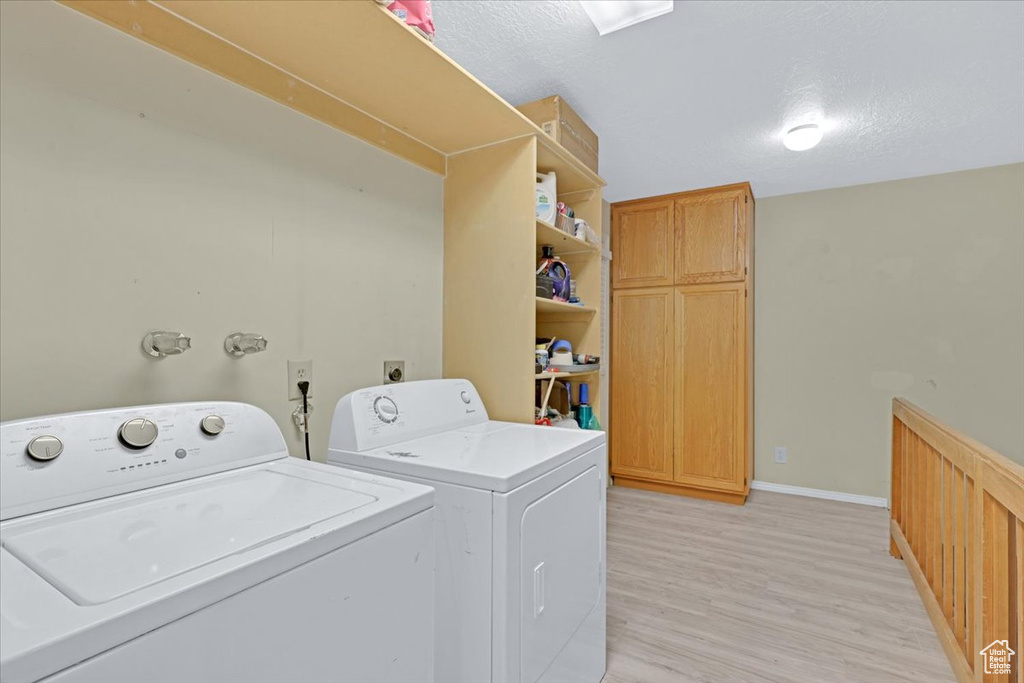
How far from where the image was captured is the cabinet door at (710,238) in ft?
11.4

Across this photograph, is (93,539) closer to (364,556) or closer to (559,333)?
(364,556)

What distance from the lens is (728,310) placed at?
3504 mm

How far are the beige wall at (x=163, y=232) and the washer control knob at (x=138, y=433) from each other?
6.4 inches

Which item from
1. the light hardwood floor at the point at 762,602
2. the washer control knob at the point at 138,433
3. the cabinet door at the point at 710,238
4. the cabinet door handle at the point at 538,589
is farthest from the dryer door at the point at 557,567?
the cabinet door at the point at 710,238

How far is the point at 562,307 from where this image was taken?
2229 millimetres

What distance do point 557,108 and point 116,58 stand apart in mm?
1560

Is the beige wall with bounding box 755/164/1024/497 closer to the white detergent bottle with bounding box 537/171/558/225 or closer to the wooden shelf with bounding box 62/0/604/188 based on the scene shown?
the white detergent bottle with bounding box 537/171/558/225

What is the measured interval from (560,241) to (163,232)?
1590 millimetres

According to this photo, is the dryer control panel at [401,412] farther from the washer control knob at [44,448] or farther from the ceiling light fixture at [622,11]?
the ceiling light fixture at [622,11]

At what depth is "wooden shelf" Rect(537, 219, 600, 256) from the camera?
209cm

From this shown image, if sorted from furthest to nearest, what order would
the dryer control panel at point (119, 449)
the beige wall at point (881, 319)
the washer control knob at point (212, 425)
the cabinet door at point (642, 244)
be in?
the cabinet door at point (642, 244)
the beige wall at point (881, 319)
the washer control knob at point (212, 425)
the dryer control panel at point (119, 449)

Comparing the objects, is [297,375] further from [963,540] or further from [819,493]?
[819,493]

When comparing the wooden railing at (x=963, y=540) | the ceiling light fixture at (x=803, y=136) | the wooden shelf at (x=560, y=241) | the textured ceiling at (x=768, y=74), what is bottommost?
the wooden railing at (x=963, y=540)

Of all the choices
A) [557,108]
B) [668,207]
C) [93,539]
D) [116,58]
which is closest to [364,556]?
[93,539]
